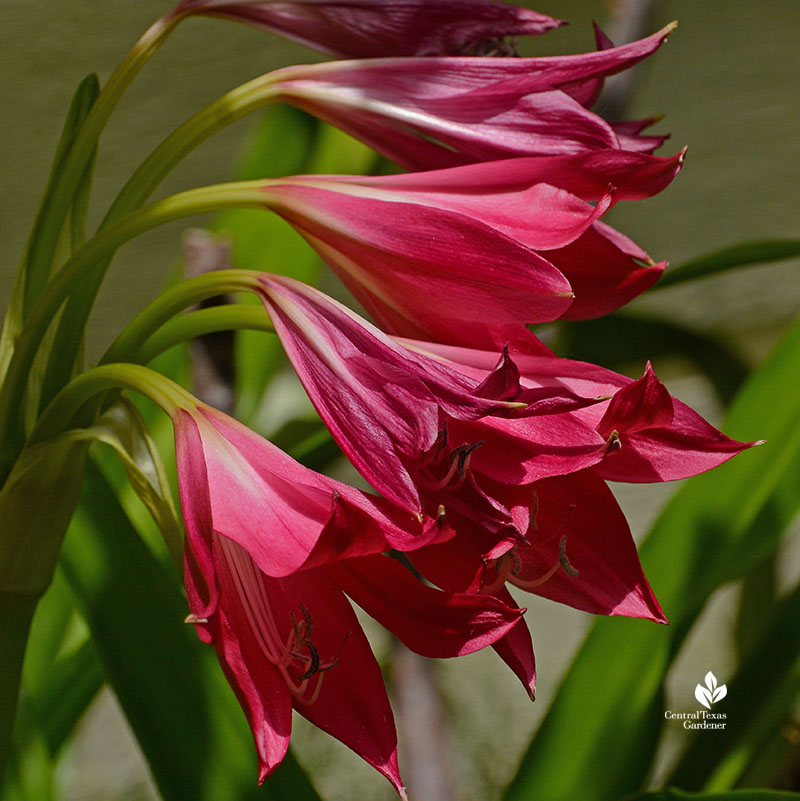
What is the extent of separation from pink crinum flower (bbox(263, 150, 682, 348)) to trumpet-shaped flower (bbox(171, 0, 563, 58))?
0.08 metres

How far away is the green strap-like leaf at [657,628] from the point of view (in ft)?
1.83

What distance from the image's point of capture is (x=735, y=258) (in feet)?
2.09

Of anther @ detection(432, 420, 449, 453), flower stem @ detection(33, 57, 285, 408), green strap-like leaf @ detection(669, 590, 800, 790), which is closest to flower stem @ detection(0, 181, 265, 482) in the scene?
flower stem @ detection(33, 57, 285, 408)

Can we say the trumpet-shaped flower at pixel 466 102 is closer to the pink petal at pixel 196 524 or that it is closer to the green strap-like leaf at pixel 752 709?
the pink petal at pixel 196 524

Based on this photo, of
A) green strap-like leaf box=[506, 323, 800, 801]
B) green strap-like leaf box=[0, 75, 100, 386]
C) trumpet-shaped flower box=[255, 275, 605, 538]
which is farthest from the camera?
green strap-like leaf box=[506, 323, 800, 801]

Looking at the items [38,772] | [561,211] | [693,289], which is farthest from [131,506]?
[693,289]

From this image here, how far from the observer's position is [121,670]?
0.39 metres

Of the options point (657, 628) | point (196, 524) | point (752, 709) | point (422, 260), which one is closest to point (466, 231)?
point (422, 260)

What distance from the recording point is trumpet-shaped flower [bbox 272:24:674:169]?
31 centimetres

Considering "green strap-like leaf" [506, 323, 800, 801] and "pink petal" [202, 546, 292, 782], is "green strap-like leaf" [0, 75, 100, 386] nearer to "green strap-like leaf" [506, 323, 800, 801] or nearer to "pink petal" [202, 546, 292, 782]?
"pink petal" [202, 546, 292, 782]

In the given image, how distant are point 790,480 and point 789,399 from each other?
55 mm

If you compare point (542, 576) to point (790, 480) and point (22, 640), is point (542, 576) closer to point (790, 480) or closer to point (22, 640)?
point (22, 640)

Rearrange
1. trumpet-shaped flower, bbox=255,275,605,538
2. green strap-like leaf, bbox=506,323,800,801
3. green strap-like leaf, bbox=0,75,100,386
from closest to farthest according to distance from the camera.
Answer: trumpet-shaped flower, bbox=255,275,605,538 < green strap-like leaf, bbox=0,75,100,386 < green strap-like leaf, bbox=506,323,800,801

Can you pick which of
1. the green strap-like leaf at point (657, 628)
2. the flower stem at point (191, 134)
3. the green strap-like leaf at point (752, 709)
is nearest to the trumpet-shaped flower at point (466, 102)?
the flower stem at point (191, 134)
